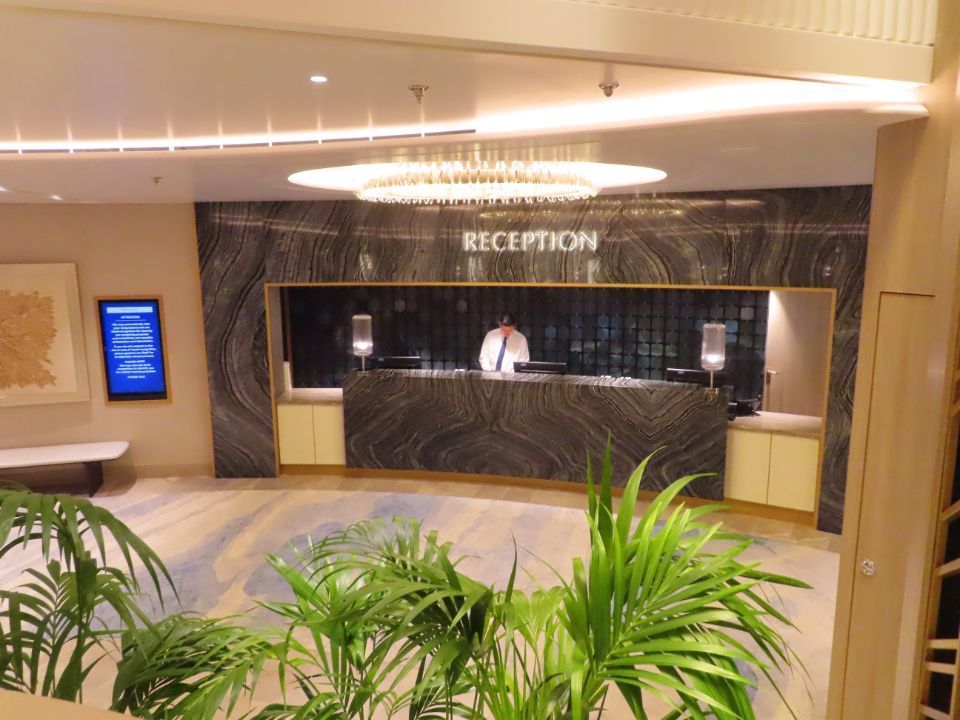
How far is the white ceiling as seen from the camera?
87.4 inches

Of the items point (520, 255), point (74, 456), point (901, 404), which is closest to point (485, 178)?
point (520, 255)

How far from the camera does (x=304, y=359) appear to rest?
30.4ft

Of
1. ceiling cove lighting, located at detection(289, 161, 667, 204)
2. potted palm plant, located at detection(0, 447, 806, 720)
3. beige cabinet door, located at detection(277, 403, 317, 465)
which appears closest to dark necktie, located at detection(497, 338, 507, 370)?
beige cabinet door, located at detection(277, 403, 317, 465)

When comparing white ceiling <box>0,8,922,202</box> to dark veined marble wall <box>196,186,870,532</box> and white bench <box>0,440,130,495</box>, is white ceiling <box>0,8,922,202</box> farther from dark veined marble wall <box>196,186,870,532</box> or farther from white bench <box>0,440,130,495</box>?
white bench <box>0,440,130,495</box>

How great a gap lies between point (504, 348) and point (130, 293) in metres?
4.34

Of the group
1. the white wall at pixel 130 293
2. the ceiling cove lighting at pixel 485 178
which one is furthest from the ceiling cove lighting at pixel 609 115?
the white wall at pixel 130 293

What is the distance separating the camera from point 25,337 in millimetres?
7457

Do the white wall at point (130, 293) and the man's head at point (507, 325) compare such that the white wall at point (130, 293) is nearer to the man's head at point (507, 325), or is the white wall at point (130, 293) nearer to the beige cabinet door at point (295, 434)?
the beige cabinet door at point (295, 434)

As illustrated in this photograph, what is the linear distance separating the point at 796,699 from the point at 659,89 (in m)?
3.49

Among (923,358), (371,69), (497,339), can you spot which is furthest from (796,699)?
(497,339)

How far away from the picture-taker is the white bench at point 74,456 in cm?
714

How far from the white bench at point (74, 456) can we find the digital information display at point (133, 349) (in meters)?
0.61

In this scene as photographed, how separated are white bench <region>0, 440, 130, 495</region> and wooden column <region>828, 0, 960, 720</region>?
7086 mm

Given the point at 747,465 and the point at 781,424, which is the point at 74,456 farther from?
the point at 781,424
